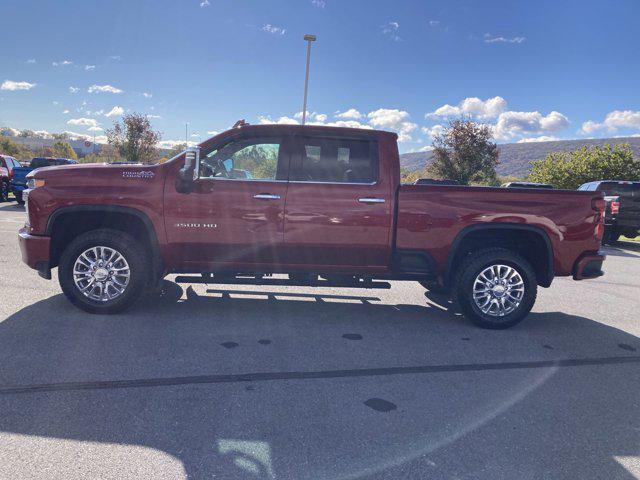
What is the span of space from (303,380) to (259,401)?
48 centimetres

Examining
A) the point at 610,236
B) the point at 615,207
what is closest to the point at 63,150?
the point at 610,236

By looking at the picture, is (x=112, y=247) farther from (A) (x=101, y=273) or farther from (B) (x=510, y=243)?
(B) (x=510, y=243)

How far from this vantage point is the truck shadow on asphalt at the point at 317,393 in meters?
2.76

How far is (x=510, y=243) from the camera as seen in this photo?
18.3ft

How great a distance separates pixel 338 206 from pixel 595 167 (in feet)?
83.7

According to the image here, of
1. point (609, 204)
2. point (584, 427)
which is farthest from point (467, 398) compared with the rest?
point (609, 204)

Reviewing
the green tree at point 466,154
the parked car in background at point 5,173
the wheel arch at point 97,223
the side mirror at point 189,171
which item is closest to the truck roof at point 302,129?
the side mirror at point 189,171

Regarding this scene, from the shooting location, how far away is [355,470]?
2613 millimetres

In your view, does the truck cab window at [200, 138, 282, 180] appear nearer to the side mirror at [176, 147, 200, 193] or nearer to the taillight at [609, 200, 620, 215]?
the side mirror at [176, 147, 200, 193]

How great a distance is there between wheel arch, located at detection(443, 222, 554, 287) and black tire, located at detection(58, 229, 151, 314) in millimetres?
3288

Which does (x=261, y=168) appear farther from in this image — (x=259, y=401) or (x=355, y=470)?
(x=355, y=470)

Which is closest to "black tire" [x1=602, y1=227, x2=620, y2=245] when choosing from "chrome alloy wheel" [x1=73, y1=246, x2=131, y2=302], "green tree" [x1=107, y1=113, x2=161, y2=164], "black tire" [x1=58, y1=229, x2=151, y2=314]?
"black tire" [x1=58, y1=229, x2=151, y2=314]

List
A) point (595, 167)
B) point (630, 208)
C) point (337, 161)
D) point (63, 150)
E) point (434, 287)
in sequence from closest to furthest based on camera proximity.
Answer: point (337, 161)
point (434, 287)
point (630, 208)
point (595, 167)
point (63, 150)

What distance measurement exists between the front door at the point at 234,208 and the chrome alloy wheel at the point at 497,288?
2.24 meters
